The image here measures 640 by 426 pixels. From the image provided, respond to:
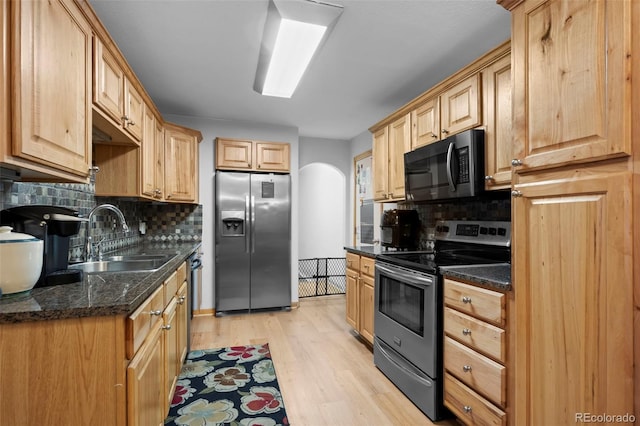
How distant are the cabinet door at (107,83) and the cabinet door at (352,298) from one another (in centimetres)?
231

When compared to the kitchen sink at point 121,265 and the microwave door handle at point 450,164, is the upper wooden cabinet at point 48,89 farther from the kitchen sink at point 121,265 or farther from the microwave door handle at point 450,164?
the microwave door handle at point 450,164

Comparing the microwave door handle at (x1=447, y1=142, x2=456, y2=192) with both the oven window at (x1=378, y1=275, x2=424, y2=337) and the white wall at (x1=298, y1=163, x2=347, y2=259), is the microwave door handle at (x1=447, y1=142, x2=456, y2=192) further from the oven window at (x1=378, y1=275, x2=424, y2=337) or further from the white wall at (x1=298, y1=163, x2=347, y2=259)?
the white wall at (x1=298, y1=163, x2=347, y2=259)

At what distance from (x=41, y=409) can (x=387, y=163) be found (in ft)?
9.55

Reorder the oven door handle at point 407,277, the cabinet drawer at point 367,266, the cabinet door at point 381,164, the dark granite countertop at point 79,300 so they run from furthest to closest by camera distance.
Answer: the cabinet door at point 381,164
the cabinet drawer at point 367,266
the oven door handle at point 407,277
the dark granite countertop at point 79,300

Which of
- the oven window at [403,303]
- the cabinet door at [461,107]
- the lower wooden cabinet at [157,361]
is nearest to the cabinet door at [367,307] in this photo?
the oven window at [403,303]

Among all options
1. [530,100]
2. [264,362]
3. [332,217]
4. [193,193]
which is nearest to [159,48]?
[193,193]

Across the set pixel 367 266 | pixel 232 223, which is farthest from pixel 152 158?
pixel 367 266

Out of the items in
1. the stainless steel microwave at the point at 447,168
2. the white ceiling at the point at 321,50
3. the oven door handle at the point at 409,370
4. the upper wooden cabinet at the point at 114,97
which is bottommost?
the oven door handle at the point at 409,370

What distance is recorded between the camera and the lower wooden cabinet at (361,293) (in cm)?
284

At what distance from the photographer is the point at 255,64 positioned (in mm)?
2570

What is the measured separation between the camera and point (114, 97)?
1880 millimetres

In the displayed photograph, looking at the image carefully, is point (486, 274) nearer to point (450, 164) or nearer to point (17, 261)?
point (450, 164)

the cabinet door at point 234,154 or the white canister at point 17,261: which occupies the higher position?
the cabinet door at point 234,154

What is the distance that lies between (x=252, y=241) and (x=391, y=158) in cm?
195
